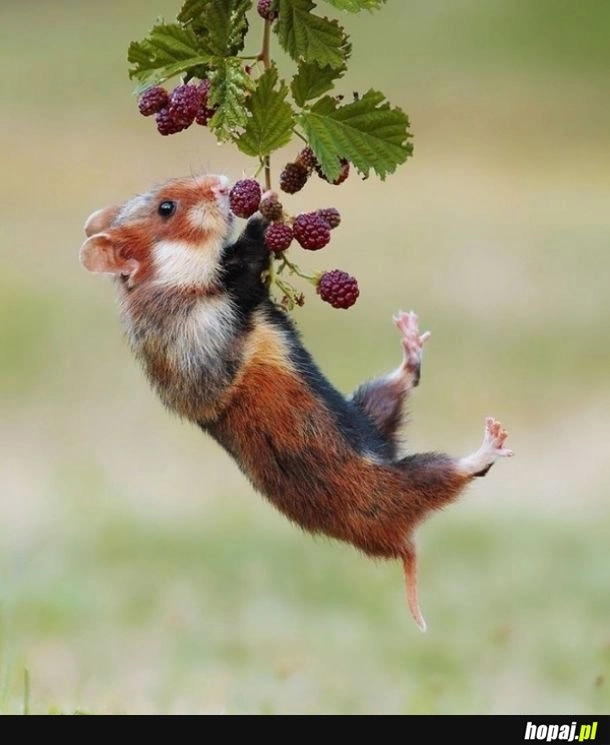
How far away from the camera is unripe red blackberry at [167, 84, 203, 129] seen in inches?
89.6

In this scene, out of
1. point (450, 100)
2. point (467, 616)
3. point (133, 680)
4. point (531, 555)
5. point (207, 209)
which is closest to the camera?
point (207, 209)

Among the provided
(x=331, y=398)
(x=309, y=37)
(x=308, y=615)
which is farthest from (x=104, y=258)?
(x=308, y=615)

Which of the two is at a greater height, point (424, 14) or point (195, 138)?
point (424, 14)

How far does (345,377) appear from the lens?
8.87m

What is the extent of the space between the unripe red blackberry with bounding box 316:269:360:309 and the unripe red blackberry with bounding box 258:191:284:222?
119 millimetres

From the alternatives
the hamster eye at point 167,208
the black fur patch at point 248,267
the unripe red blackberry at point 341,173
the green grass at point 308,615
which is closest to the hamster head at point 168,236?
the hamster eye at point 167,208

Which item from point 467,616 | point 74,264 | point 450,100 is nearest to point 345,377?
point 467,616

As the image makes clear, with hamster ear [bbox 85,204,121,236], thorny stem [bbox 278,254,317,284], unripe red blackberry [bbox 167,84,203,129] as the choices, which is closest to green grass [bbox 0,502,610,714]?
hamster ear [bbox 85,204,121,236]

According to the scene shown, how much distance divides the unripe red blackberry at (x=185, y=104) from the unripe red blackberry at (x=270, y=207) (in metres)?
0.15

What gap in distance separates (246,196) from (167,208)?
629 millimetres

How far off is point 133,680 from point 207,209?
2650 millimetres

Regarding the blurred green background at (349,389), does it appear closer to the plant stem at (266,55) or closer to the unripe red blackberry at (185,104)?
the plant stem at (266,55)

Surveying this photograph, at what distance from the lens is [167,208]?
9.53ft

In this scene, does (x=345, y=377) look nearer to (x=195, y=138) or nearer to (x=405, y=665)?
(x=405, y=665)
